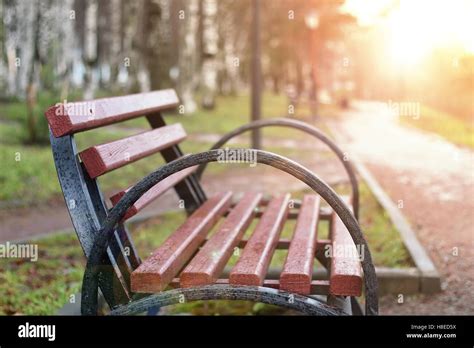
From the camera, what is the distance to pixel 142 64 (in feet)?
55.9

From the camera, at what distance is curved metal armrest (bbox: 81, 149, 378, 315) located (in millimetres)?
2467

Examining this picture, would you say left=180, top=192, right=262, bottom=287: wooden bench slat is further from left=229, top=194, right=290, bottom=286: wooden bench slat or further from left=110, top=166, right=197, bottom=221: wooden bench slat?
left=110, top=166, right=197, bottom=221: wooden bench slat

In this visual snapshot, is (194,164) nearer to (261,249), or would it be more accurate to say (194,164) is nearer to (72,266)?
(261,249)

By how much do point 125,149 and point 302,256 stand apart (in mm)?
811

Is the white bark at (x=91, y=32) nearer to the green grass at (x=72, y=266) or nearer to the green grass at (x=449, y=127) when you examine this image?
the green grass at (x=449, y=127)

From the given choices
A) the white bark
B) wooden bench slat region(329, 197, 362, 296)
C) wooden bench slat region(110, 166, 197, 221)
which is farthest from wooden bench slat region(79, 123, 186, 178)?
the white bark

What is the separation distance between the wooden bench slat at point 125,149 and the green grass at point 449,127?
923cm

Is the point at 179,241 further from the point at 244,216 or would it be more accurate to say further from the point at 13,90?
the point at 13,90

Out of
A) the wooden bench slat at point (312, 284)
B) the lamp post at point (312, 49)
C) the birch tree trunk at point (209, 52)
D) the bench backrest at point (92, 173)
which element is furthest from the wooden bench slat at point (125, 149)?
the birch tree trunk at point (209, 52)

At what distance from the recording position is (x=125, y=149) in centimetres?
301

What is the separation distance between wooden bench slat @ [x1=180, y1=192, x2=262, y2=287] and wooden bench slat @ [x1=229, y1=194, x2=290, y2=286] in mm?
71

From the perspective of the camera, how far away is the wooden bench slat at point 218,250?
2.58 meters
